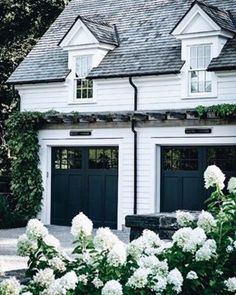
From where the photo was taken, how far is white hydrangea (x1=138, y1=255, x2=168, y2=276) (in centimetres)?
458

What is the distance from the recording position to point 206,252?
4625 millimetres

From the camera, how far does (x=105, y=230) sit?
4.77 metres

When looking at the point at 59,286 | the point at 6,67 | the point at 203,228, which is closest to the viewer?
the point at 59,286

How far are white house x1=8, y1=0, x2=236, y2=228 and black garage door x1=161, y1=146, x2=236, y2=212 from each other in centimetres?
3

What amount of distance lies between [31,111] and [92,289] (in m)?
16.1

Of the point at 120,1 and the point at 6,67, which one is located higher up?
the point at 120,1

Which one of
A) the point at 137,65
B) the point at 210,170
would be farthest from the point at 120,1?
the point at 210,170

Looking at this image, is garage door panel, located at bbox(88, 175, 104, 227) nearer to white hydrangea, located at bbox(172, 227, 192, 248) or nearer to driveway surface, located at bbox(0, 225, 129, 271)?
driveway surface, located at bbox(0, 225, 129, 271)

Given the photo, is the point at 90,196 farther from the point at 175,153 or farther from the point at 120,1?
the point at 120,1

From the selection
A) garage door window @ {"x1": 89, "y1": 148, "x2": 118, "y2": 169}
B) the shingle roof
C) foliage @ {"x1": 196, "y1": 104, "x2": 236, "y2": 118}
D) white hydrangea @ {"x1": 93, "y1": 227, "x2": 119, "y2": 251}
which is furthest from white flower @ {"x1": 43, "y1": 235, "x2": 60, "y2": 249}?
garage door window @ {"x1": 89, "y1": 148, "x2": 118, "y2": 169}

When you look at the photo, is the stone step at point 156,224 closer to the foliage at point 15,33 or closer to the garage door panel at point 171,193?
the garage door panel at point 171,193

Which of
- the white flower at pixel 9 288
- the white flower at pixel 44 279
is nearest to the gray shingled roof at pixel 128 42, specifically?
the white flower at pixel 44 279

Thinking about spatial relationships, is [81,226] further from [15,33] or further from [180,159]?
[15,33]

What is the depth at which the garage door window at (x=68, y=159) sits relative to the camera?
65.1 feet
